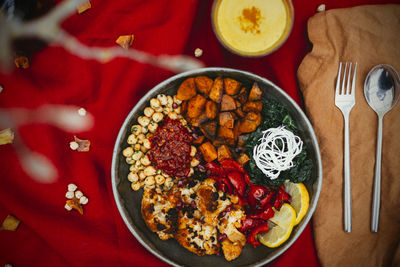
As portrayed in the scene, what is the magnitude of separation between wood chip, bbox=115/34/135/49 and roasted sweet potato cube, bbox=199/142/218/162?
790mm

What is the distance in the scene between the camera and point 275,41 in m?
1.83

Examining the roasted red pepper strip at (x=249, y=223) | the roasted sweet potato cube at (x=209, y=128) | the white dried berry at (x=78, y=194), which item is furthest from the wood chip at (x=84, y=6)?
the roasted red pepper strip at (x=249, y=223)

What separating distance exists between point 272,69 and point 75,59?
1.26 meters

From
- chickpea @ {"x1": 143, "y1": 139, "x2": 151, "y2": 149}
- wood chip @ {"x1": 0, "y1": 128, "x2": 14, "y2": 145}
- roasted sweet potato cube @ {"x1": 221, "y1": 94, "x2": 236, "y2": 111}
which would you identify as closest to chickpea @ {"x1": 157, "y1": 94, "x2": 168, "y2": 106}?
chickpea @ {"x1": 143, "y1": 139, "x2": 151, "y2": 149}

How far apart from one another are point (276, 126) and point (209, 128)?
401 millimetres

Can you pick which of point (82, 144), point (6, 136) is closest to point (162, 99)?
point (82, 144)

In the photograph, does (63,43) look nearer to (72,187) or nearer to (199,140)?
(72,187)

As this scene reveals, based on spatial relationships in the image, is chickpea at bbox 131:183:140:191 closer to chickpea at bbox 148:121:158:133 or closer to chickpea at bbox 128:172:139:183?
chickpea at bbox 128:172:139:183

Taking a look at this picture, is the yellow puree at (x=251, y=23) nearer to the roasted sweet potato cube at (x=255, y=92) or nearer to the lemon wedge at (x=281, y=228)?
the roasted sweet potato cube at (x=255, y=92)

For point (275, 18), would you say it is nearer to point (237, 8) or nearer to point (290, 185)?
point (237, 8)

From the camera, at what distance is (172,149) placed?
174 centimetres

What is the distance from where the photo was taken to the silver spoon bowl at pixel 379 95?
1.79 metres

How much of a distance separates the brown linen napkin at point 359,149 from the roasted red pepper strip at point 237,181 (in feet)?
1.67

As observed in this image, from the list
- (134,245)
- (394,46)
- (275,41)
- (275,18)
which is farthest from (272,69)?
(134,245)
